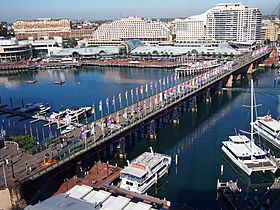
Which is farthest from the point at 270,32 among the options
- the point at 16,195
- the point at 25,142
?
the point at 16,195

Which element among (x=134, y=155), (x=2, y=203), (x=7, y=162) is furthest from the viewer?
(x=134, y=155)

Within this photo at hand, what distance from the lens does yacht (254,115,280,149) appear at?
46.2 m

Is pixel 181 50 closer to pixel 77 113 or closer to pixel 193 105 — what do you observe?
pixel 193 105

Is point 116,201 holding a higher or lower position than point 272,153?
higher

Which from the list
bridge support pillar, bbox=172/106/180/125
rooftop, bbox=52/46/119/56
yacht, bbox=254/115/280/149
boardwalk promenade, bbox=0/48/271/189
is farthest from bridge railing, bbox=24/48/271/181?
rooftop, bbox=52/46/119/56

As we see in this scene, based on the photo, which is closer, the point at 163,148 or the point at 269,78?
the point at 163,148

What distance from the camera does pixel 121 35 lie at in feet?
607

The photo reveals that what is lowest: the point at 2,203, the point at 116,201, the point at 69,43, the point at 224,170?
the point at 224,170

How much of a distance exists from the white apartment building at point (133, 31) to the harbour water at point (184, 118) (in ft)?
208

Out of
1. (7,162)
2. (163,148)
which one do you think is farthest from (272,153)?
(7,162)

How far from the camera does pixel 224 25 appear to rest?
565ft

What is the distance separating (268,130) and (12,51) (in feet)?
400

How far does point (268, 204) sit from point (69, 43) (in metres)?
163

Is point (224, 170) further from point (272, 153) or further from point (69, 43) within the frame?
point (69, 43)
